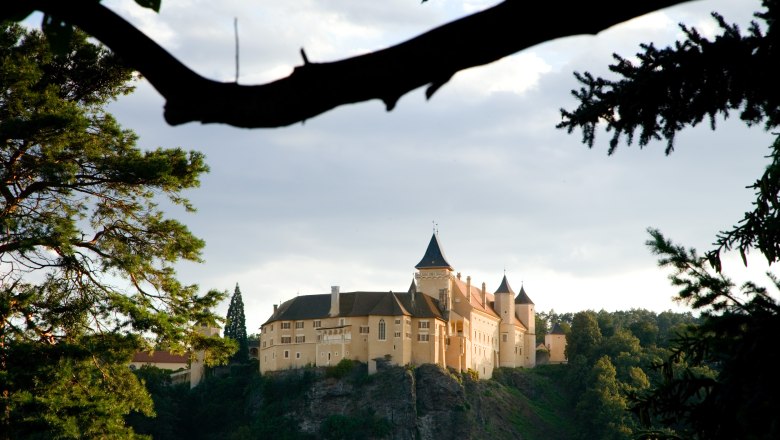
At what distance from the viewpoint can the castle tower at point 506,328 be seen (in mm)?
108250

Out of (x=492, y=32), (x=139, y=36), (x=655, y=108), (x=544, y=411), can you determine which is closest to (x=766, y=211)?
(x=655, y=108)

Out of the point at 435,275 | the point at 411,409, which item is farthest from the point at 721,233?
the point at 435,275

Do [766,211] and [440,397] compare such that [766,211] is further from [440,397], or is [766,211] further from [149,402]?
[440,397]

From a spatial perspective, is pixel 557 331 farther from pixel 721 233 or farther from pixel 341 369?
pixel 721 233

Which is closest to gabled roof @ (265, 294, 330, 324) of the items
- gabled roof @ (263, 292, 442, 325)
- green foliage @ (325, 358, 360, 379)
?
gabled roof @ (263, 292, 442, 325)

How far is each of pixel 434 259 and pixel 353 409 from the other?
21.8 meters

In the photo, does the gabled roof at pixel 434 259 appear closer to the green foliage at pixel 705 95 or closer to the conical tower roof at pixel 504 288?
the conical tower roof at pixel 504 288

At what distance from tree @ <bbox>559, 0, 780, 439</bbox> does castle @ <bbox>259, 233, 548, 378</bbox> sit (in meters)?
86.2

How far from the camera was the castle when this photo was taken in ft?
308

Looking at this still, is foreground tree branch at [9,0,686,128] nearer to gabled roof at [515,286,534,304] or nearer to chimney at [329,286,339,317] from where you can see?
chimney at [329,286,339,317]

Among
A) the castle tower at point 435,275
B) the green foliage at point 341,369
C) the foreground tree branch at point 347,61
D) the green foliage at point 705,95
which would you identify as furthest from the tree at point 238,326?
the foreground tree branch at point 347,61

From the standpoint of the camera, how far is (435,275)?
341 ft

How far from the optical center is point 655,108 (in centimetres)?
645

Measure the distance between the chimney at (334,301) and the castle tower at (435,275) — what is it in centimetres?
989
